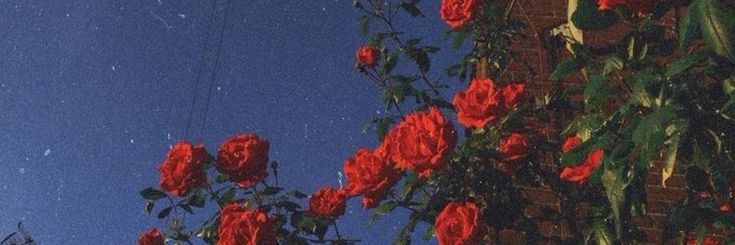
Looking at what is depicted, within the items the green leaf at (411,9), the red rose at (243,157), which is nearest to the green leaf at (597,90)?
the red rose at (243,157)

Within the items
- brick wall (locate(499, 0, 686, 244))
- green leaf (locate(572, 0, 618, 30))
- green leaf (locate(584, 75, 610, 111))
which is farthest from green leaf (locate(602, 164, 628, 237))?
brick wall (locate(499, 0, 686, 244))

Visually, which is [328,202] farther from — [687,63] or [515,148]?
[687,63]

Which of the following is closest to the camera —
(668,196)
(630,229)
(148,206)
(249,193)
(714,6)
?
(714,6)

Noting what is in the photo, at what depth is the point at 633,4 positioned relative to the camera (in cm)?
126

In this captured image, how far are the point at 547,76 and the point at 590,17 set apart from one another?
82.6 inches

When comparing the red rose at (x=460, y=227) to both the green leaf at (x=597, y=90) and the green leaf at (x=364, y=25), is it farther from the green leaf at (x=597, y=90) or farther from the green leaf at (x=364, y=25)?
the green leaf at (x=364, y=25)

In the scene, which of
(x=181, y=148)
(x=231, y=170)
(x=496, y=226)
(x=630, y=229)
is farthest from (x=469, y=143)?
(x=181, y=148)

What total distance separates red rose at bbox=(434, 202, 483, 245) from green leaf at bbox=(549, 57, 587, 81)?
515 mm

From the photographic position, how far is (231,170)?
7.43 feet

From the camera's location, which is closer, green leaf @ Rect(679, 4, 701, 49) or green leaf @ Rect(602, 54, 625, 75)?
green leaf @ Rect(679, 4, 701, 49)

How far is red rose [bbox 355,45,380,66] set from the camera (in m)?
2.67

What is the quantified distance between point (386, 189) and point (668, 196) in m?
1.61

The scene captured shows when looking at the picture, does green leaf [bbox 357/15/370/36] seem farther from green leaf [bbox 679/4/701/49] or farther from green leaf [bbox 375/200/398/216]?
green leaf [bbox 679/4/701/49]

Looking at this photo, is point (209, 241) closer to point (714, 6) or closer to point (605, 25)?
point (605, 25)
